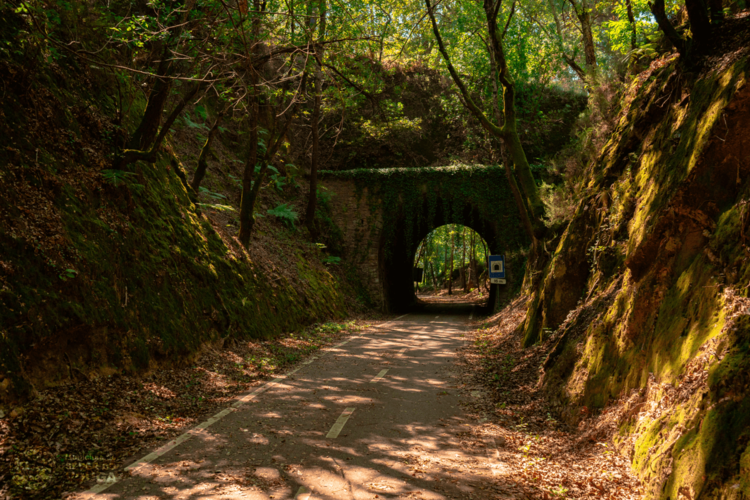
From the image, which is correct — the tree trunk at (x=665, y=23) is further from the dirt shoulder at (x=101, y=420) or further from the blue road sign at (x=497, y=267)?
the blue road sign at (x=497, y=267)

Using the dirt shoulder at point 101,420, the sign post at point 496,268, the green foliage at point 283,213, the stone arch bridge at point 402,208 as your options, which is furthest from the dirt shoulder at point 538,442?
the stone arch bridge at point 402,208

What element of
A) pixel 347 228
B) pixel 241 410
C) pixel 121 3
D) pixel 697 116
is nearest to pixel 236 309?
pixel 241 410

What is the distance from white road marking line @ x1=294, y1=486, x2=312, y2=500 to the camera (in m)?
4.20

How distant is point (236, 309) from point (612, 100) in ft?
34.5

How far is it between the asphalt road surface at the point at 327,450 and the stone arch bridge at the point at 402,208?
16540 millimetres

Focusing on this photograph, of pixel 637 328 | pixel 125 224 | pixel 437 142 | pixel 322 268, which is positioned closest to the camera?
pixel 637 328

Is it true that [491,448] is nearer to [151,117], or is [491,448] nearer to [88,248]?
[88,248]

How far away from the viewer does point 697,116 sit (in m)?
5.62

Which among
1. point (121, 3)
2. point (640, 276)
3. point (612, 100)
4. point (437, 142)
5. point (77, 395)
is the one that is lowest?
point (77, 395)

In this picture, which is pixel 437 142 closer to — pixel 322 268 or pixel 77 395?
pixel 322 268

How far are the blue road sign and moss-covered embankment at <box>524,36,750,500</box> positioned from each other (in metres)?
15.7

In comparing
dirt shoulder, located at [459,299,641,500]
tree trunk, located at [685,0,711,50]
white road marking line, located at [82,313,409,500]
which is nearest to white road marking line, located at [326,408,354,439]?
white road marking line, located at [82,313,409,500]

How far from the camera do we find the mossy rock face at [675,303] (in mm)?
3537

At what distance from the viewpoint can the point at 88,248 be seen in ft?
25.0
